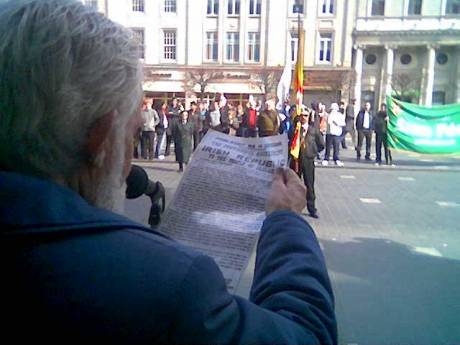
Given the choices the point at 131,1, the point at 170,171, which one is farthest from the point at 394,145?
the point at 131,1

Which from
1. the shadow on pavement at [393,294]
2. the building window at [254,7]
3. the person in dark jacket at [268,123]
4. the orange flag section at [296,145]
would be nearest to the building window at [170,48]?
the building window at [254,7]

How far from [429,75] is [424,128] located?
30.5m

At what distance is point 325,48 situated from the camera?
39.5 metres

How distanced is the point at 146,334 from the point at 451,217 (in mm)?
7345

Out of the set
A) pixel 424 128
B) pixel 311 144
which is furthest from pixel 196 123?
pixel 311 144

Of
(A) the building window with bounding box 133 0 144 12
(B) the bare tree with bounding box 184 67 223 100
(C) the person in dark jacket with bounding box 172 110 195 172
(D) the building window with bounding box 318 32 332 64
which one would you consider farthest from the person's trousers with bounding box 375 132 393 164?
(A) the building window with bounding box 133 0 144 12

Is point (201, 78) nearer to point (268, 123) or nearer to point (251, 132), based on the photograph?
point (251, 132)

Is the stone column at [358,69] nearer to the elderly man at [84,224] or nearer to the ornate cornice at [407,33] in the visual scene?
the ornate cornice at [407,33]

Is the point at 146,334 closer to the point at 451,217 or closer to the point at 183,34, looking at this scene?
the point at 451,217

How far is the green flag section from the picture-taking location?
1299 centimetres

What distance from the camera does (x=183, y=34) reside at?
39281mm

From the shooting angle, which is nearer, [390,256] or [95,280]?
[95,280]

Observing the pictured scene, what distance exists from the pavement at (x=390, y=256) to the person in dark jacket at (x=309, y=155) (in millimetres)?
328

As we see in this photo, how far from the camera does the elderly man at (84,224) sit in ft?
2.29
